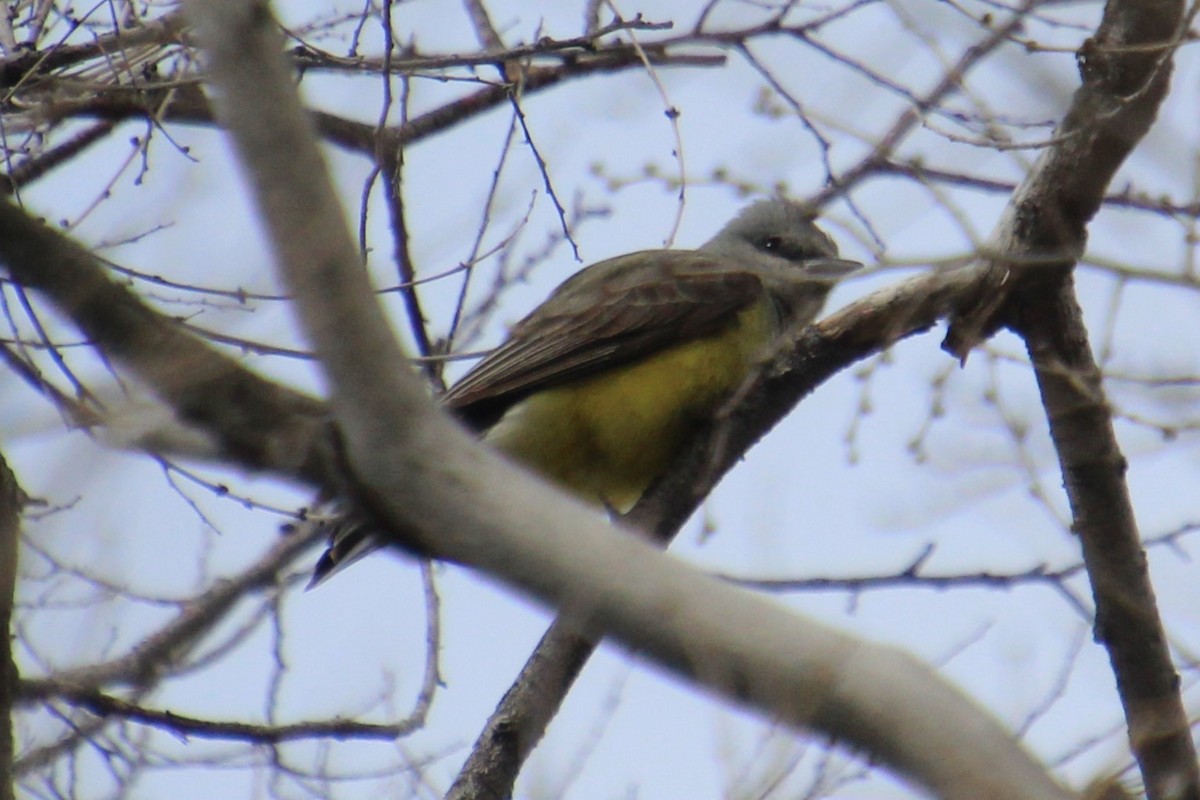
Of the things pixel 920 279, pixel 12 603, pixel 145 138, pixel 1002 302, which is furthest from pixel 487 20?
pixel 12 603

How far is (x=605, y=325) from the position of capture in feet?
22.7

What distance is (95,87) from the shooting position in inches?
210

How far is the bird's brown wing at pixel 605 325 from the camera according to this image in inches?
260

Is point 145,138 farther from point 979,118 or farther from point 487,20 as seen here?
point 979,118

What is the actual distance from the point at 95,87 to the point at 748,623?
4068 mm

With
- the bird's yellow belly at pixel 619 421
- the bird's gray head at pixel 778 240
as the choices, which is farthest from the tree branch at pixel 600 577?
the bird's gray head at pixel 778 240

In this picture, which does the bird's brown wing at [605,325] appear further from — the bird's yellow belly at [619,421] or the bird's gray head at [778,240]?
the bird's gray head at [778,240]

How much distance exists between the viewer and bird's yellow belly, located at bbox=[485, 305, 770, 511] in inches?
257

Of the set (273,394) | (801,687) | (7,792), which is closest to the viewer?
(801,687)

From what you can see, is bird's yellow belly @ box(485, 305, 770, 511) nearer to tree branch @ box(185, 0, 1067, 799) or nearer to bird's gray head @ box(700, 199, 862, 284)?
bird's gray head @ box(700, 199, 862, 284)

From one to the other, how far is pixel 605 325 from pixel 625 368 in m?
0.27

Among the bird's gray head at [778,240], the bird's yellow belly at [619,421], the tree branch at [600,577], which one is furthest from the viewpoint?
the bird's gray head at [778,240]

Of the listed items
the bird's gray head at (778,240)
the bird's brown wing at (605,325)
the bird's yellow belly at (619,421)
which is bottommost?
the bird's yellow belly at (619,421)

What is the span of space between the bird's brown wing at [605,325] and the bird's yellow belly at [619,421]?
8 cm
